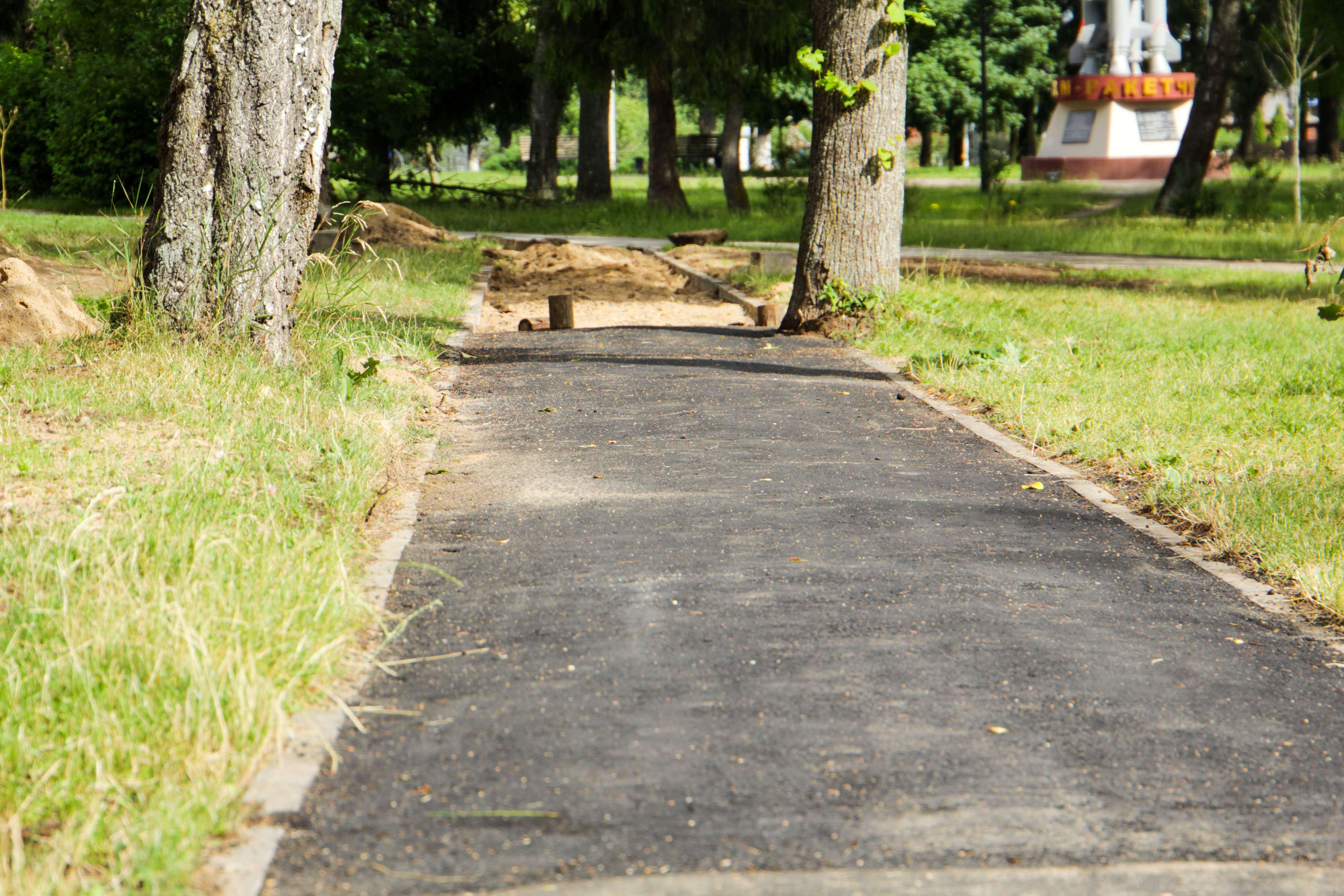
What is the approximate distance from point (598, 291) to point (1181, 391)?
7.93 metres

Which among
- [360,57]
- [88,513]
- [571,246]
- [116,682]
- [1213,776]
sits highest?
[360,57]

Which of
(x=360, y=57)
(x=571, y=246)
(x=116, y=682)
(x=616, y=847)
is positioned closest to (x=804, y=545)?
(x=616, y=847)

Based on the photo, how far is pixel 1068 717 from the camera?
3414mm

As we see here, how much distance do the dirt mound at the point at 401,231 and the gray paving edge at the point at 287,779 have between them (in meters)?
13.5

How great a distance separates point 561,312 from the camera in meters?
11.4

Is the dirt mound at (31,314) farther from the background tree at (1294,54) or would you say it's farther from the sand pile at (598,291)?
the background tree at (1294,54)

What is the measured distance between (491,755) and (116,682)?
943 mm

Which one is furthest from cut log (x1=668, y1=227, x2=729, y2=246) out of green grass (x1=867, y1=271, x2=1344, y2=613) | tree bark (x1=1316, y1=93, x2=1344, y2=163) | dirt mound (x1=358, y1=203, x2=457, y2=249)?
tree bark (x1=1316, y1=93, x2=1344, y2=163)

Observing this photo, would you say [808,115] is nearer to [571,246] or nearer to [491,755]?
[571,246]

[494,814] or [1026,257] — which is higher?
[1026,257]

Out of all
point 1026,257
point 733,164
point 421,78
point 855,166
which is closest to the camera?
point 855,166

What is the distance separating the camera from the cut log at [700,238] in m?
18.2

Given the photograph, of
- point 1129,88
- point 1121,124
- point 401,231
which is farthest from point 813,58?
point 1121,124

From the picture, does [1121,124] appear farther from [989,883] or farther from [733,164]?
[989,883]
